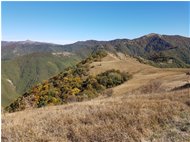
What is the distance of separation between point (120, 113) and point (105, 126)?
1070 mm

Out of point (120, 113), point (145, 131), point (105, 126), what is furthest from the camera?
point (120, 113)

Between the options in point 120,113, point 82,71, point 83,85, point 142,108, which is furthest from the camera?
point 82,71

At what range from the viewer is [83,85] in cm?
4556

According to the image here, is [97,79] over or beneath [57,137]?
beneath

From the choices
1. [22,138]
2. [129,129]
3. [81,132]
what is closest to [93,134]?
[81,132]

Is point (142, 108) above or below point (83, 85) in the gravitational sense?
above

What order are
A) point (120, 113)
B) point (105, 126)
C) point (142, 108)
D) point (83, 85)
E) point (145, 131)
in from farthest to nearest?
point (83, 85), point (142, 108), point (120, 113), point (105, 126), point (145, 131)

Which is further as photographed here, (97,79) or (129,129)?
(97,79)

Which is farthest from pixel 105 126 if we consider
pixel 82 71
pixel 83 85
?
pixel 82 71

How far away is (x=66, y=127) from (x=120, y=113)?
1478 mm

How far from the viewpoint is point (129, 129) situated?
6.75 meters

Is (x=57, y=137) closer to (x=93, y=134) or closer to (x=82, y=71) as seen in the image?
(x=93, y=134)

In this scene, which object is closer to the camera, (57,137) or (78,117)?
(57,137)

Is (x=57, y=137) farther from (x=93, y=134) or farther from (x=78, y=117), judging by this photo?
(x=78, y=117)
